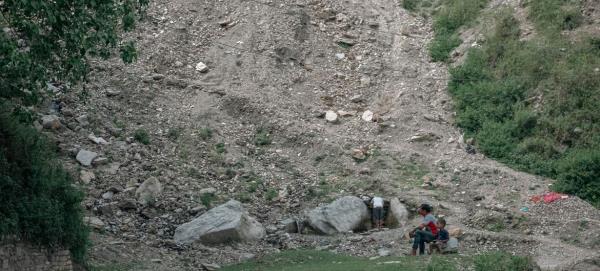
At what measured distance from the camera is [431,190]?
18.8 metres

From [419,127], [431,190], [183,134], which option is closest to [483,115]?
[419,127]

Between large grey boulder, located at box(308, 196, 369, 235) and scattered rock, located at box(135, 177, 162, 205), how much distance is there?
9.83ft

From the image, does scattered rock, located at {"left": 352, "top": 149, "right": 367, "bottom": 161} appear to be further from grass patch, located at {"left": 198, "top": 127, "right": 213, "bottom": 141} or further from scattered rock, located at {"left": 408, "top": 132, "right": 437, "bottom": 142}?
grass patch, located at {"left": 198, "top": 127, "right": 213, "bottom": 141}

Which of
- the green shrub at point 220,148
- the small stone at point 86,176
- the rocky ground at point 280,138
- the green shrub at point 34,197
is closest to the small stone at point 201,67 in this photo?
the rocky ground at point 280,138

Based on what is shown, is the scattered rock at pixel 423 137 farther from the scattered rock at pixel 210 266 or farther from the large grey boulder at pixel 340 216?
the scattered rock at pixel 210 266

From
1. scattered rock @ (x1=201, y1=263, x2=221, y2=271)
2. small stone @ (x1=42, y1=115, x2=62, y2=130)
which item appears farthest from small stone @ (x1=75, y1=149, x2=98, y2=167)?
scattered rock @ (x1=201, y1=263, x2=221, y2=271)

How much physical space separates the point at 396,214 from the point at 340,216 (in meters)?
1.19

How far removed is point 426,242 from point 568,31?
8935 millimetres

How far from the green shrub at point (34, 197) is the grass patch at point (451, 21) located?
474 inches

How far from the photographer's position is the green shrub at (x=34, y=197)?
43.2ft

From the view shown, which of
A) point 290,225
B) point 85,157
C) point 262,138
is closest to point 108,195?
point 85,157

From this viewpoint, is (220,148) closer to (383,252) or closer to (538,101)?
(383,252)

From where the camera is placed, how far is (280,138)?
20547mm

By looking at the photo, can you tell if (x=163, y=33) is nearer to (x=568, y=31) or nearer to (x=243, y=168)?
(x=243, y=168)
